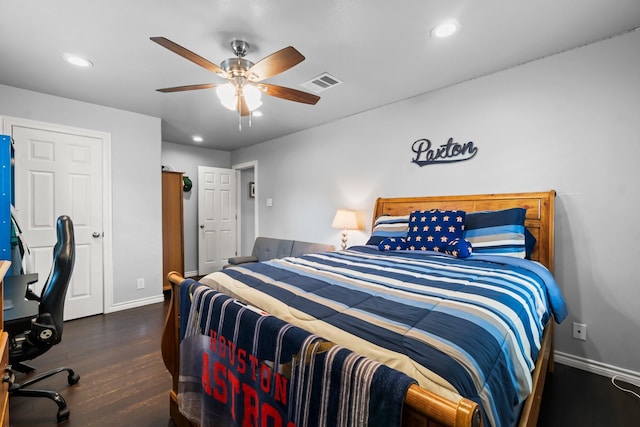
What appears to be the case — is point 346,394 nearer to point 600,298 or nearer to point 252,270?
point 252,270

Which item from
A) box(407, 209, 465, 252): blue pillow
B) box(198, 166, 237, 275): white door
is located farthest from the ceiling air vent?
box(198, 166, 237, 275): white door

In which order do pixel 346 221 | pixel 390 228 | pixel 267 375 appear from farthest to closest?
pixel 346 221, pixel 390 228, pixel 267 375

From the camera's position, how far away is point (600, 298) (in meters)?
2.02

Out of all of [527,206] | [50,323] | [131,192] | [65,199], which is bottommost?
[50,323]

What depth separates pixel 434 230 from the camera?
228 centimetres

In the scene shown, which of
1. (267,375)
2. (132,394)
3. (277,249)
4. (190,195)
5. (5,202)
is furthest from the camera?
(190,195)

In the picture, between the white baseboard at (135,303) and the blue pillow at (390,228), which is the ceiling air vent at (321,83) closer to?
the blue pillow at (390,228)

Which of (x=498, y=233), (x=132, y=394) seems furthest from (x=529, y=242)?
(x=132, y=394)

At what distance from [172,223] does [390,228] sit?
348 cm

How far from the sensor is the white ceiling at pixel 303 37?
1.68 meters

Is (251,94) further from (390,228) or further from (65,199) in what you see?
(65,199)

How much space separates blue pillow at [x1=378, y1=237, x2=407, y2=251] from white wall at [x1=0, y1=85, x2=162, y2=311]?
9.76ft

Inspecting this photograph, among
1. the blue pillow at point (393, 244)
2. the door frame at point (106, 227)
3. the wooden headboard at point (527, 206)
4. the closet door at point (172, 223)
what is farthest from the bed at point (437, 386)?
the closet door at point (172, 223)

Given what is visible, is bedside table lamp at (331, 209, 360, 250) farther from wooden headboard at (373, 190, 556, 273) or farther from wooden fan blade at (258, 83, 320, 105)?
wooden fan blade at (258, 83, 320, 105)
